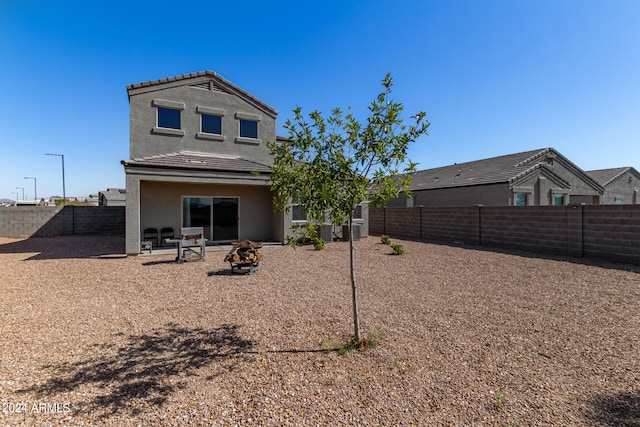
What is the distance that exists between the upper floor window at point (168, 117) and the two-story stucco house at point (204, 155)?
0.04 meters

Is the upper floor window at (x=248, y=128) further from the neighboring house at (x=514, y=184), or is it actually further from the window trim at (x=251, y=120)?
the neighboring house at (x=514, y=184)

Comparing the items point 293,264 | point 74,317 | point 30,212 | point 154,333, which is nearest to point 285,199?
point 154,333

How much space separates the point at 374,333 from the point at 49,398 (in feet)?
13.2

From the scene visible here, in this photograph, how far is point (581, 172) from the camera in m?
25.0

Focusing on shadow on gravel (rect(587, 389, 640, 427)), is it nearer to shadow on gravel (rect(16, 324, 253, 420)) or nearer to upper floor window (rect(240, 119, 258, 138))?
shadow on gravel (rect(16, 324, 253, 420))

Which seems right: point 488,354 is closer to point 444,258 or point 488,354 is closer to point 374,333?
point 374,333

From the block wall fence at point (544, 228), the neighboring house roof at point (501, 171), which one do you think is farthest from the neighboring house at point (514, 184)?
the block wall fence at point (544, 228)

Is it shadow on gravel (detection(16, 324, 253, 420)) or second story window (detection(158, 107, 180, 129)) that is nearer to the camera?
shadow on gravel (detection(16, 324, 253, 420))

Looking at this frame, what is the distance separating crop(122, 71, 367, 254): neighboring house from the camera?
12680 millimetres

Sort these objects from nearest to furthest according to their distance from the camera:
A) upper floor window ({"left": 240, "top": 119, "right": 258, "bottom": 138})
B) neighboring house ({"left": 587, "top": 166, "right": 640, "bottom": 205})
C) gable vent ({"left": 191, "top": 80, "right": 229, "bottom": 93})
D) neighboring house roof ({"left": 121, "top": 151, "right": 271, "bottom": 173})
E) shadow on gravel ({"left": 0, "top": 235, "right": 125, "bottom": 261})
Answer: neighboring house roof ({"left": 121, "top": 151, "right": 271, "bottom": 173}) < shadow on gravel ({"left": 0, "top": 235, "right": 125, "bottom": 261}) < gable vent ({"left": 191, "top": 80, "right": 229, "bottom": 93}) < upper floor window ({"left": 240, "top": 119, "right": 258, "bottom": 138}) < neighboring house ({"left": 587, "top": 166, "right": 640, "bottom": 205})

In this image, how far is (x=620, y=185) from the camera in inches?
1224

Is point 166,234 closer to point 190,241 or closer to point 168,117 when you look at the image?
point 190,241

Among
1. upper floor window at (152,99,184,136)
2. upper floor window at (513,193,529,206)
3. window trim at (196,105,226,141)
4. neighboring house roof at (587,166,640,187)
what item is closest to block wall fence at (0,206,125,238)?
upper floor window at (152,99,184,136)

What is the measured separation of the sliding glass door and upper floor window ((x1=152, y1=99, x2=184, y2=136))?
10.7ft
